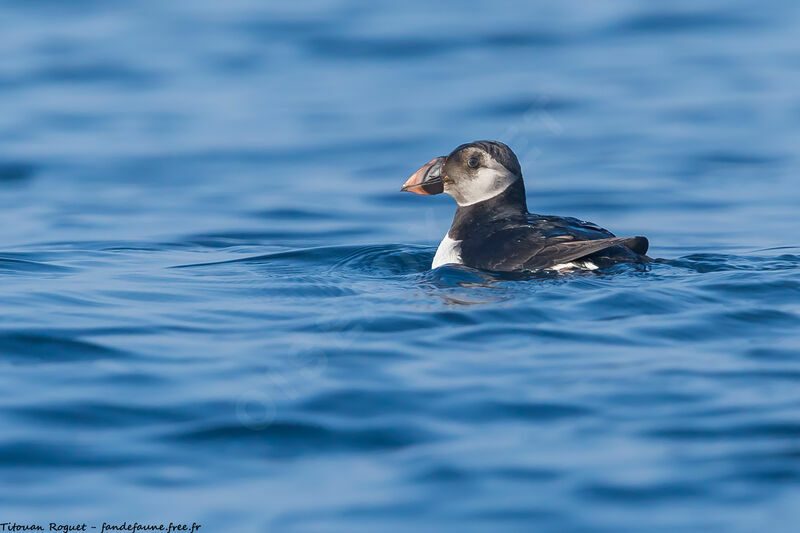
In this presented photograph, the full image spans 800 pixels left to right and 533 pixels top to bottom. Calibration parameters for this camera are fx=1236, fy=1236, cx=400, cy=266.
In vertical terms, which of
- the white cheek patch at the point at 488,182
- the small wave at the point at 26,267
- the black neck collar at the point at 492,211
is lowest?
the small wave at the point at 26,267

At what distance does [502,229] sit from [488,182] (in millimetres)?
540

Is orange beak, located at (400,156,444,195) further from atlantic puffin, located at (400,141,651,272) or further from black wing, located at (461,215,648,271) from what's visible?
black wing, located at (461,215,648,271)

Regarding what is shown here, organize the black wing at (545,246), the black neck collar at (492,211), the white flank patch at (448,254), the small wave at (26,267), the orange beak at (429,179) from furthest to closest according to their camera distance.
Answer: the small wave at (26,267), the orange beak at (429,179), the black neck collar at (492,211), the white flank patch at (448,254), the black wing at (545,246)

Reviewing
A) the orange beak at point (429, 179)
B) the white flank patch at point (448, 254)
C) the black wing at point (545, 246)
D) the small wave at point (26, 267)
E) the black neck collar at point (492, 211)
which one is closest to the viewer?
the black wing at point (545, 246)

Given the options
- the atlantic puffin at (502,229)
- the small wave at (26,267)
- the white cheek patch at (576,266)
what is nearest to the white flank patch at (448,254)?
the atlantic puffin at (502,229)

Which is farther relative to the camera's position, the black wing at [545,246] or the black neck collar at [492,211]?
the black neck collar at [492,211]

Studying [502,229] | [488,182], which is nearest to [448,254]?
[502,229]

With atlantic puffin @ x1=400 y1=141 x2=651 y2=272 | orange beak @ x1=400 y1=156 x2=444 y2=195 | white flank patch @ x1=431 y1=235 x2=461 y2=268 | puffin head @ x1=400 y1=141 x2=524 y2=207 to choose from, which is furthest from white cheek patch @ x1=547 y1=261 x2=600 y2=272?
orange beak @ x1=400 y1=156 x2=444 y2=195

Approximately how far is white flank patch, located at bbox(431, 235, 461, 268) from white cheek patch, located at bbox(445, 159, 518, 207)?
1.08 ft

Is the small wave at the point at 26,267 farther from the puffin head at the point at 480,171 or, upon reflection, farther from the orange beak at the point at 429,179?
the puffin head at the point at 480,171

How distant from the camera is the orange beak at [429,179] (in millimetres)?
7621

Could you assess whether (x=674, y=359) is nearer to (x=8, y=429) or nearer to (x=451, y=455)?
(x=451, y=455)

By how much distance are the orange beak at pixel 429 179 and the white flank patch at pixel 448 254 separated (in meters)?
0.41

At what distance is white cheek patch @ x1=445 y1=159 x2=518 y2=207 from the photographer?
7.43m
